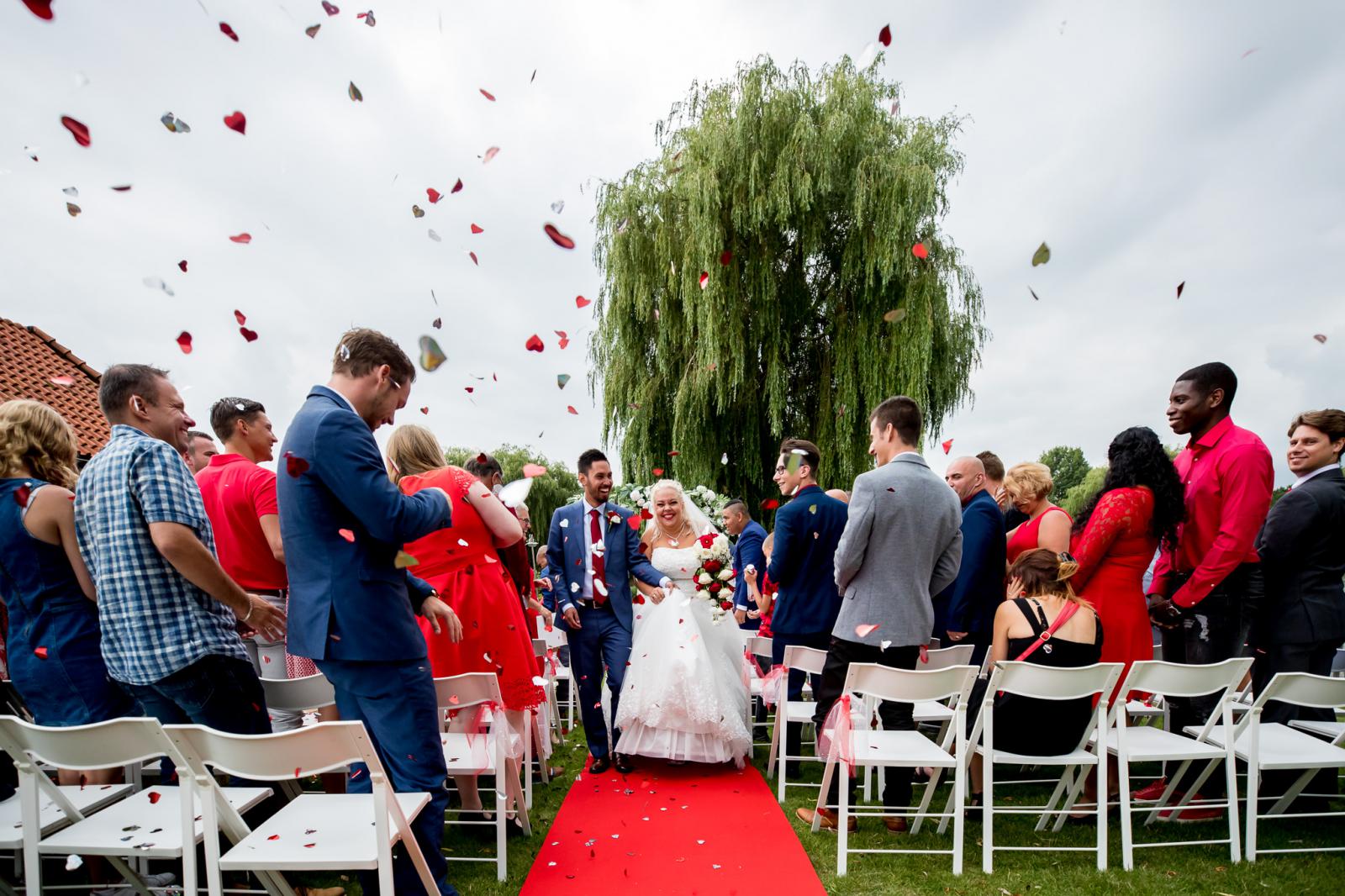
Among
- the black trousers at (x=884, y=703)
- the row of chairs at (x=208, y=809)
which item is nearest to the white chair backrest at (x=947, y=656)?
the black trousers at (x=884, y=703)

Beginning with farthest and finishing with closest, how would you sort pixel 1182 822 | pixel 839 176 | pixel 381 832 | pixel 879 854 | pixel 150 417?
pixel 839 176
pixel 1182 822
pixel 879 854
pixel 150 417
pixel 381 832

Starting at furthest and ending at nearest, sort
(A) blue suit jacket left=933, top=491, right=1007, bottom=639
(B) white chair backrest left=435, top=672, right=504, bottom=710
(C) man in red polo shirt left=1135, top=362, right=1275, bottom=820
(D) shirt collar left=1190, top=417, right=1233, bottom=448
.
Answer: (A) blue suit jacket left=933, top=491, right=1007, bottom=639, (D) shirt collar left=1190, top=417, right=1233, bottom=448, (C) man in red polo shirt left=1135, top=362, right=1275, bottom=820, (B) white chair backrest left=435, top=672, right=504, bottom=710

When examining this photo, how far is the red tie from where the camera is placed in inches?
198

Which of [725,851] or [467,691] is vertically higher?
[467,691]

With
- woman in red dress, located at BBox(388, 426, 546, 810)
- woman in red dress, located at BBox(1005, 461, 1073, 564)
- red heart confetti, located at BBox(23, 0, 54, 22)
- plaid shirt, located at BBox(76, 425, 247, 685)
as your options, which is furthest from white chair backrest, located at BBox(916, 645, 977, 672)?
red heart confetti, located at BBox(23, 0, 54, 22)

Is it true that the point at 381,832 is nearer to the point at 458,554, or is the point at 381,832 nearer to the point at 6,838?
the point at 6,838

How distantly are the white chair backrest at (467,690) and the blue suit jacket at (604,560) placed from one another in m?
1.60

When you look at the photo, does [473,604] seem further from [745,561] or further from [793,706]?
[745,561]

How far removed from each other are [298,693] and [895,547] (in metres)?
2.78

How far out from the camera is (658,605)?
536 centimetres

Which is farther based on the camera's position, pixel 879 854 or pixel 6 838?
pixel 879 854

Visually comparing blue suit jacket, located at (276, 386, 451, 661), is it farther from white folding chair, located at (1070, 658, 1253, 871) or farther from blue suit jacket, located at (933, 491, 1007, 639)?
blue suit jacket, located at (933, 491, 1007, 639)

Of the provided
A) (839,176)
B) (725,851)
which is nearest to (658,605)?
(725,851)

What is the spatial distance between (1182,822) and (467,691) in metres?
3.69
